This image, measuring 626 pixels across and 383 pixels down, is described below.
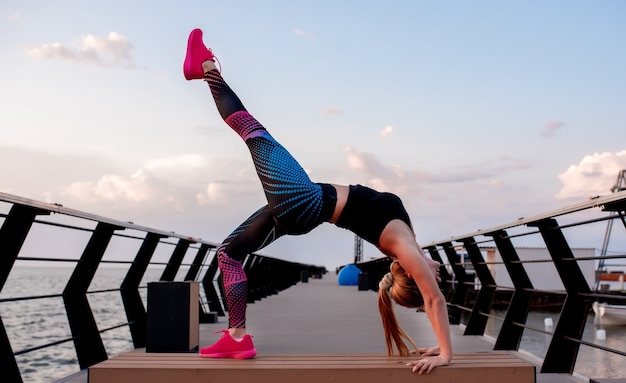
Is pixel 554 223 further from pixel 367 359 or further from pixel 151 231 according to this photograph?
pixel 151 231

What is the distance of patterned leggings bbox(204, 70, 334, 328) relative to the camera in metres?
3.38

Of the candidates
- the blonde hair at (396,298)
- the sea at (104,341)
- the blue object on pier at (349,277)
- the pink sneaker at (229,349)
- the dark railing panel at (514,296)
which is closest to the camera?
the pink sneaker at (229,349)

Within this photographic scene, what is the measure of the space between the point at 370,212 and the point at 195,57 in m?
1.31

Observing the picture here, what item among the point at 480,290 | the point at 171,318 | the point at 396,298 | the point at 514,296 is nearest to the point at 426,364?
the point at 396,298

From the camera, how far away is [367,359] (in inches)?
129

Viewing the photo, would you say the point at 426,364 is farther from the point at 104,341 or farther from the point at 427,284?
the point at 104,341

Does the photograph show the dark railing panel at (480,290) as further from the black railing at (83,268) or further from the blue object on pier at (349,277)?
the blue object on pier at (349,277)

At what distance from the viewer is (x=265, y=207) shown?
3574 mm

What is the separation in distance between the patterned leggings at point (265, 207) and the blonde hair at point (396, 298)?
1.57 feet

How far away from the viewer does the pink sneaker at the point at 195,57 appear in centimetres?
382

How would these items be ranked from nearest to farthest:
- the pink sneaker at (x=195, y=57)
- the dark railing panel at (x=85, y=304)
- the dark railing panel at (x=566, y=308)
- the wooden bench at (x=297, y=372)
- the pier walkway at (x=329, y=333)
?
the wooden bench at (x=297, y=372) < the pink sneaker at (x=195, y=57) < the dark railing panel at (x=566, y=308) < the dark railing panel at (x=85, y=304) < the pier walkway at (x=329, y=333)

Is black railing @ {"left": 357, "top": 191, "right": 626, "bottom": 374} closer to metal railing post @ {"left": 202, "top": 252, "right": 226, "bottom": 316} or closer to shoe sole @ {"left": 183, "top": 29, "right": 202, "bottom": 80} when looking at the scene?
shoe sole @ {"left": 183, "top": 29, "right": 202, "bottom": 80}

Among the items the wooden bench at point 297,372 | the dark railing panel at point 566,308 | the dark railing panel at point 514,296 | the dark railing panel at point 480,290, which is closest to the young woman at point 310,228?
the wooden bench at point 297,372

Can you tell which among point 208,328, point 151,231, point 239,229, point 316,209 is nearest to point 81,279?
point 151,231
